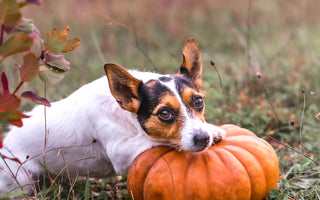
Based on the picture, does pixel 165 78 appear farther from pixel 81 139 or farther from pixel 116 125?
pixel 81 139

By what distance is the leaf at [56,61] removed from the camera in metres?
2.69

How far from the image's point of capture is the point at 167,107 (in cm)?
302

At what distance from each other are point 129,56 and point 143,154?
4.83m

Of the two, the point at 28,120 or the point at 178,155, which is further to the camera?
the point at 28,120

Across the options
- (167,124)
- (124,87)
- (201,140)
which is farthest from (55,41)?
(201,140)

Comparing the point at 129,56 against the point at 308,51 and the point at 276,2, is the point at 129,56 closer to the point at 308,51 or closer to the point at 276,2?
the point at 308,51

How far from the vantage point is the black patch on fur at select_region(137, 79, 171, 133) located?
3.08 m

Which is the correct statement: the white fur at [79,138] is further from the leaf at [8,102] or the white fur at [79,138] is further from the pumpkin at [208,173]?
the leaf at [8,102]

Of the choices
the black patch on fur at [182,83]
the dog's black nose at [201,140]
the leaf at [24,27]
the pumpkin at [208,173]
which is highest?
the leaf at [24,27]

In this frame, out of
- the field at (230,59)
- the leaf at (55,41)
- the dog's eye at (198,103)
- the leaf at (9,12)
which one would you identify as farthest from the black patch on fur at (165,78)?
the leaf at (9,12)

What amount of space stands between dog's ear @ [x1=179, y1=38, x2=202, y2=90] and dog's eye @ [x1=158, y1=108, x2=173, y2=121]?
523 mm

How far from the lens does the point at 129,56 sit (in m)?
7.78

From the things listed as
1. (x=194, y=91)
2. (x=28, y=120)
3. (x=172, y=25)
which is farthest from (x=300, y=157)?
(x=172, y=25)

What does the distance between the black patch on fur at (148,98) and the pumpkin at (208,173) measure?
0.27 m
